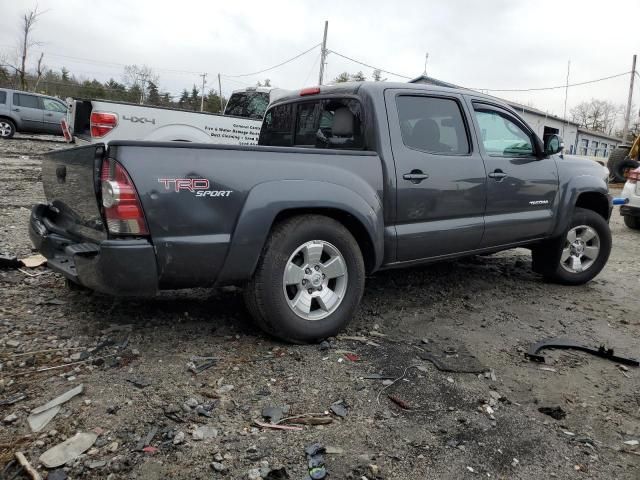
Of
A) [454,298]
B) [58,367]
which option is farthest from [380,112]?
[58,367]

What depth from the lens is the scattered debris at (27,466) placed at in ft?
6.92

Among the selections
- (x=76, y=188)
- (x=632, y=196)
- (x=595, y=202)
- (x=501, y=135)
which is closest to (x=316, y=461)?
(x=76, y=188)

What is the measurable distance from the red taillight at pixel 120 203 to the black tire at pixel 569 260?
13.8 feet

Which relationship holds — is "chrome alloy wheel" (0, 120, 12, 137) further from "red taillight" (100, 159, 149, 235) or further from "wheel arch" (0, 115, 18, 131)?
"red taillight" (100, 159, 149, 235)

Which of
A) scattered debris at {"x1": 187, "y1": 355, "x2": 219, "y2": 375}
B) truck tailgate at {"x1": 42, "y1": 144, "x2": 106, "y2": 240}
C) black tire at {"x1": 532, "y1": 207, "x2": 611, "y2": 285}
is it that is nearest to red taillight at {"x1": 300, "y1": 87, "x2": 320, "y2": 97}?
truck tailgate at {"x1": 42, "y1": 144, "x2": 106, "y2": 240}

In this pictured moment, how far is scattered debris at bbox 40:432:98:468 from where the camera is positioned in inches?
87.4

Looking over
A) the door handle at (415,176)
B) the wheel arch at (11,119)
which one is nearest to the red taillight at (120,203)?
the door handle at (415,176)

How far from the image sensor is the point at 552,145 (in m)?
4.93

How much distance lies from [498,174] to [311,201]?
6.58 feet

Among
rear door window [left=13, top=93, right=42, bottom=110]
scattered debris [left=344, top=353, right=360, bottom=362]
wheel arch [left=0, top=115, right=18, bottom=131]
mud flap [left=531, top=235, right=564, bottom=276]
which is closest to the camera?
scattered debris [left=344, top=353, right=360, bottom=362]

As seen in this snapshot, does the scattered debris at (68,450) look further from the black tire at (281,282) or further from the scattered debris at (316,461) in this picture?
the black tire at (281,282)

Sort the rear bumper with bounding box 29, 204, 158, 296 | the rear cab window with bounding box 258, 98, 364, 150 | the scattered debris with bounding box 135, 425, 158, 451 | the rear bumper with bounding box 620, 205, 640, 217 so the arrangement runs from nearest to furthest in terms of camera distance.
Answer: the scattered debris with bounding box 135, 425, 158, 451 < the rear bumper with bounding box 29, 204, 158, 296 < the rear cab window with bounding box 258, 98, 364, 150 < the rear bumper with bounding box 620, 205, 640, 217

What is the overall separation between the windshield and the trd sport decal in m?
8.26

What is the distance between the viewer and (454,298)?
4.84 metres
